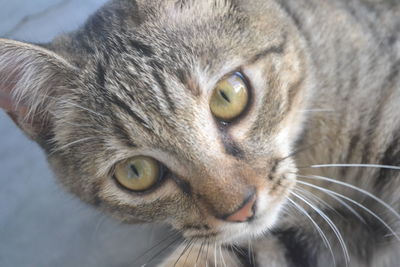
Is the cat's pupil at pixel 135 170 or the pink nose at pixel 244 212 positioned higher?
the cat's pupil at pixel 135 170

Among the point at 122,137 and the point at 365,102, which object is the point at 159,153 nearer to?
the point at 122,137

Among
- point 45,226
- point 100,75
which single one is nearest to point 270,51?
point 100,75

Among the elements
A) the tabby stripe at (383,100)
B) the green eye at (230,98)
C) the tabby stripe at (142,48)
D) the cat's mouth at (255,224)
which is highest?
the tabby stripe at (142,48)

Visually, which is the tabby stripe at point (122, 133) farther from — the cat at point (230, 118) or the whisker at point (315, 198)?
the whisker at point (315, 198)

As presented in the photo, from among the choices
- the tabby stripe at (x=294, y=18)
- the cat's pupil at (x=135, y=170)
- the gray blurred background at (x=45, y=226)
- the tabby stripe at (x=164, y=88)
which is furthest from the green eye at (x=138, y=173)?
the tabby stripe at (x=294, y=18)

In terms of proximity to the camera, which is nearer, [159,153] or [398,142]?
[159,153]

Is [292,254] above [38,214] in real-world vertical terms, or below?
below

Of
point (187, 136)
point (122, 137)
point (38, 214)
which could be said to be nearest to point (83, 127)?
point (122, 137)

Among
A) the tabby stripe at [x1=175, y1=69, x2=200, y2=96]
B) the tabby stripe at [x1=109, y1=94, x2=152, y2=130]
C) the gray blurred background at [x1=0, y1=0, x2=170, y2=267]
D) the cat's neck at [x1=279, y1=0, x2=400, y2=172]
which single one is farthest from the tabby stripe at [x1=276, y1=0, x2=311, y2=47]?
the gray blurred background at [x1=0, y1=0, x2=170, y2=267]
